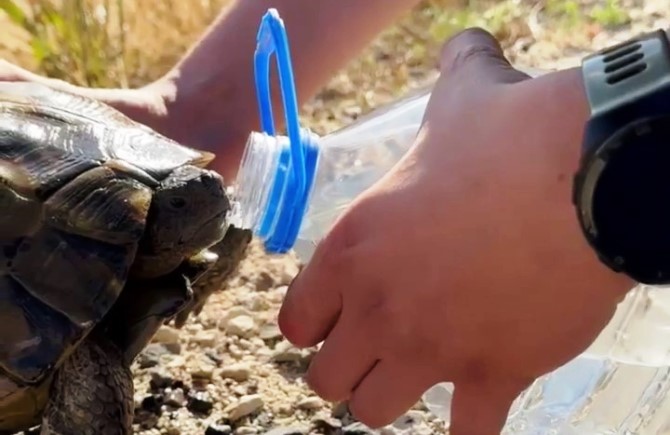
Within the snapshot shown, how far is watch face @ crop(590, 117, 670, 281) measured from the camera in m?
0.91

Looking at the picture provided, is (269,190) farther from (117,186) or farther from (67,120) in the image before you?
(67,120)

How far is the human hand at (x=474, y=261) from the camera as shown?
985 mm

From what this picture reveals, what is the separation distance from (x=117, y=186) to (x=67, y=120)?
0.40 ft

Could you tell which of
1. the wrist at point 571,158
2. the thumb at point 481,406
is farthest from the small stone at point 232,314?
the wrist at point 571,158

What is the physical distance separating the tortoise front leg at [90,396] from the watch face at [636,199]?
633mm

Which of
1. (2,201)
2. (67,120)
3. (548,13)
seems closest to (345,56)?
(67,120)

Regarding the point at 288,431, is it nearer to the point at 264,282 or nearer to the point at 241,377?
the point at 241,377

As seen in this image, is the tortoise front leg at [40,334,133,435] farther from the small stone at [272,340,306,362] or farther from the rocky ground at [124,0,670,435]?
the small stone at [272,340,306,362]

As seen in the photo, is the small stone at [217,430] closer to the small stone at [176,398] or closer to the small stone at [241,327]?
the small stone at [176,398]

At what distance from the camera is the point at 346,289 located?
108cm

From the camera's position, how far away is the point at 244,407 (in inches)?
69.7

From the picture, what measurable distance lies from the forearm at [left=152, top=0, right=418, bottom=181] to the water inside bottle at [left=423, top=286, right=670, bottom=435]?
0.50 m

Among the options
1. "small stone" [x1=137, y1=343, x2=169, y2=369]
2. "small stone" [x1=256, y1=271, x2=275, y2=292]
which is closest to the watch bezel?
"small stone" [x1=137, y1=343, x2=169, y2=369]

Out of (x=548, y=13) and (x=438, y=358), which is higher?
(x=438, y=358)
